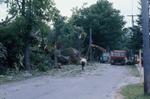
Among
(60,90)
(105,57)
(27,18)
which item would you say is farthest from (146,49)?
(105,57)

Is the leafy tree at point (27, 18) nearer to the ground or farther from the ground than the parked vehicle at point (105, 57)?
farther from the ground

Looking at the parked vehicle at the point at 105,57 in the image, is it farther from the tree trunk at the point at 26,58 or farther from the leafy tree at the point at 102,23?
the tree trunk at the point at 26,58

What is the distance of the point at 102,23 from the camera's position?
10681cm

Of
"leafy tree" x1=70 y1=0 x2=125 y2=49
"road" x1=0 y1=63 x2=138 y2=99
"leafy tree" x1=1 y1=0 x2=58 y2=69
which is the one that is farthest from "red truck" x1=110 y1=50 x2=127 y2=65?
"road" x1=0 y1=63 x2=138 y2=99

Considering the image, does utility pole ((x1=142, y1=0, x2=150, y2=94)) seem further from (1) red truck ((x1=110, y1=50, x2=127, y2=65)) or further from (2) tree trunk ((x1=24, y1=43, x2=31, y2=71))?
(1) red truck ((x1=110, y1=50, x2=127, y2=65))

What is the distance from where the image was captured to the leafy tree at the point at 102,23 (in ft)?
343

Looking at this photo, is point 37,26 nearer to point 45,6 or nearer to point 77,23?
point 45,6

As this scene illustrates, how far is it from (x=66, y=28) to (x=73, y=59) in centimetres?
659

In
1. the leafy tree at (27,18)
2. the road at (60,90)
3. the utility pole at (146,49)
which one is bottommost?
the road at (60,90)

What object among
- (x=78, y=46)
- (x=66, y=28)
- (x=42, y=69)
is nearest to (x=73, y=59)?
(x=66, y=28)

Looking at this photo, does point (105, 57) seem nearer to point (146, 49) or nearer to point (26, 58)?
point (26, 58)

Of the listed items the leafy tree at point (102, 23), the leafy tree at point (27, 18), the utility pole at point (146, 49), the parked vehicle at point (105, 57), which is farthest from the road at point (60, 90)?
the leafy tree at point (102, 23)

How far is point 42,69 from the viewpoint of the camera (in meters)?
48.8

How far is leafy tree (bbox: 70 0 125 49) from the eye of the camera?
105 metres
